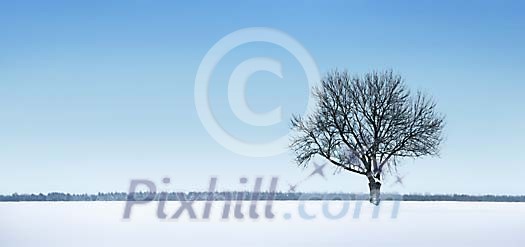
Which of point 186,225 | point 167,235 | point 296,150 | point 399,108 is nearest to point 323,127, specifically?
point 296,150

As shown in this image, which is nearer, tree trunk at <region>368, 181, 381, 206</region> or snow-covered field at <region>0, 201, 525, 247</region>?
snow-covered field at <region>0, 201, 525, 247</region>

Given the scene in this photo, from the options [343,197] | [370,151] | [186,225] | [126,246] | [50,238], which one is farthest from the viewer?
[343,197]

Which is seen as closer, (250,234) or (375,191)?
(250,234)

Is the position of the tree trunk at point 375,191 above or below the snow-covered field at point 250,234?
above

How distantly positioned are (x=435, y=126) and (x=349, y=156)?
5.62m

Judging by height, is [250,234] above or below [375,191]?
below

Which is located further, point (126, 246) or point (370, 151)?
point (370, 151)

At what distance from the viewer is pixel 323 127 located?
3597 centimetres

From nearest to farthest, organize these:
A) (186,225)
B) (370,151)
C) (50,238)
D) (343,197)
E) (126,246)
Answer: (126,246)
(50,238)
(186,225)
(370,151)
(343,197)

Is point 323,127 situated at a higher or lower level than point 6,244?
higher

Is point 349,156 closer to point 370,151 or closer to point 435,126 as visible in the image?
point 370,151

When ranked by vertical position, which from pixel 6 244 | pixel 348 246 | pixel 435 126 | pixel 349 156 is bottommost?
pixel 6 244

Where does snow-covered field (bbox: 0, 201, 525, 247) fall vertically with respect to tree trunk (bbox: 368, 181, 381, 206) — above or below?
below

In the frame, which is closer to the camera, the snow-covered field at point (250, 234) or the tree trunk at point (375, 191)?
the snow-covered field at point (250, 234)
